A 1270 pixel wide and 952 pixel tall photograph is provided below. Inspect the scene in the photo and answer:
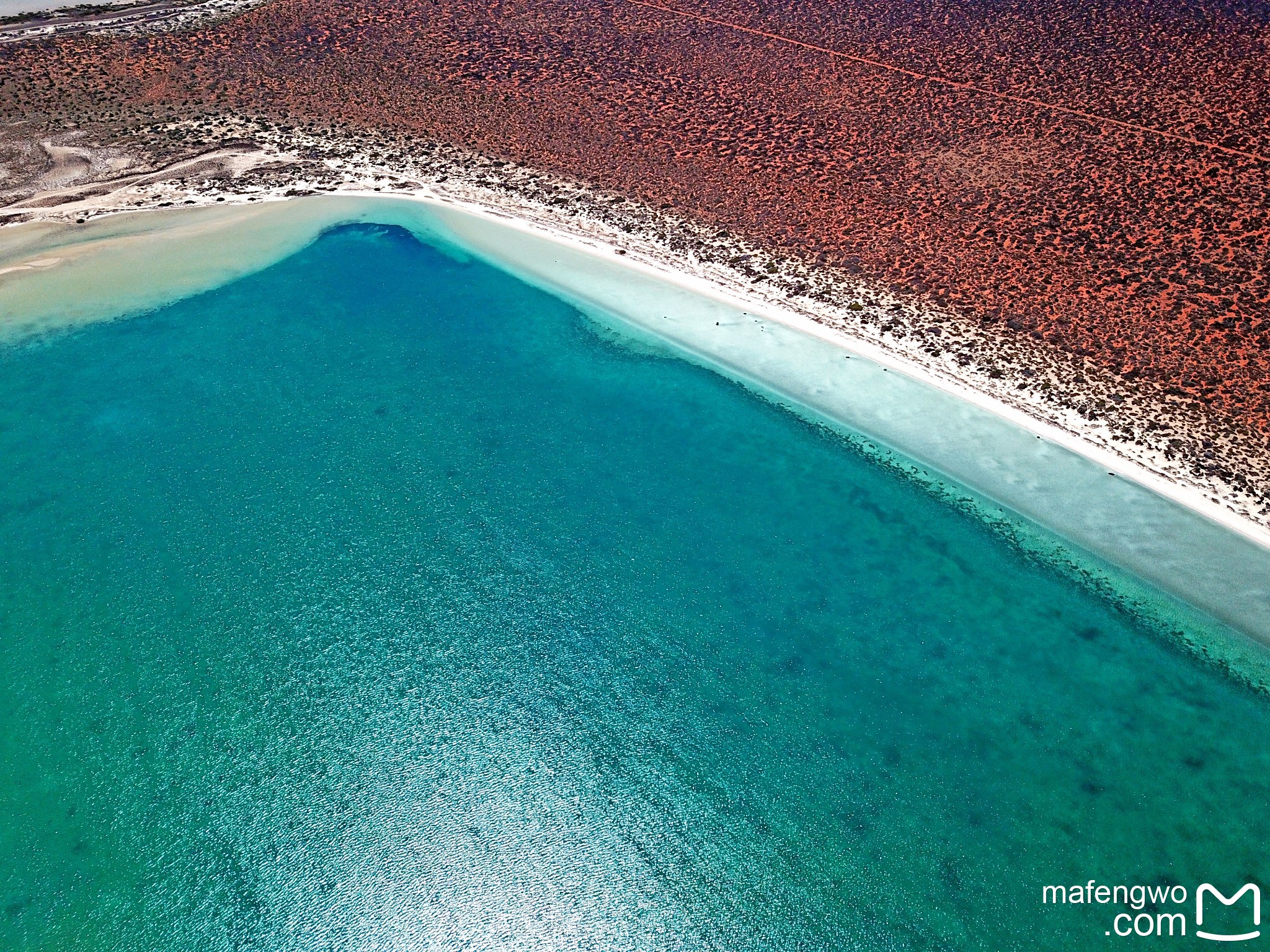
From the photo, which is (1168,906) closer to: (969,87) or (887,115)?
(887,115)

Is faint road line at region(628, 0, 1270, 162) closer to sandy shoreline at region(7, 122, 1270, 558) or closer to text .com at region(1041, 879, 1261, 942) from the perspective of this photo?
sandy shoreline at region(7, 122, 1270, 558)

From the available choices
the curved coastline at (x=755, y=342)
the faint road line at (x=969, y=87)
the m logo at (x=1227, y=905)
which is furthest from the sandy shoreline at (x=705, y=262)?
the faint road line at (x=969, y=87)

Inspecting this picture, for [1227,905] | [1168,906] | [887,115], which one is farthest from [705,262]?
[1227,905]

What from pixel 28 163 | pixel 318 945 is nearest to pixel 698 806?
pixel 318 945

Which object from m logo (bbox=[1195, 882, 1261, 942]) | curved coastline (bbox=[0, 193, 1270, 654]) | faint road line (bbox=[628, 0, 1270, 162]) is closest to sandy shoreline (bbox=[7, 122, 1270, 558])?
curved coastline (bbox=[0, 193, 1270, 654])

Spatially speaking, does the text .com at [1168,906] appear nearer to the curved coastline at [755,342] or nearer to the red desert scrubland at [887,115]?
the curved coastline at [755,342]

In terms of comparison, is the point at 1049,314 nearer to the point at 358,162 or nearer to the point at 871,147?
the point at 871,147
